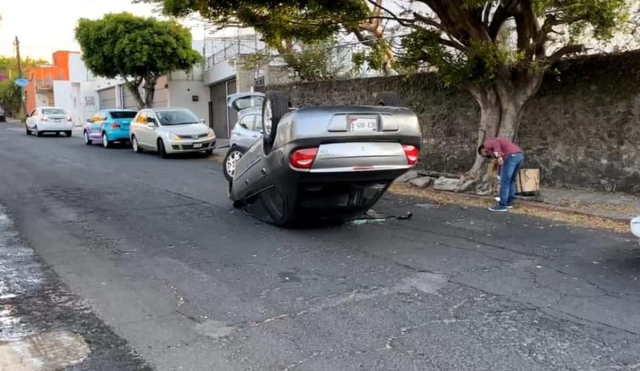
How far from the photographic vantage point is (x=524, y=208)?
955 centimetres

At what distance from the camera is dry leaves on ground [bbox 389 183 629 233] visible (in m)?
8.22

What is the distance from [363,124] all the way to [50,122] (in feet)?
86.5

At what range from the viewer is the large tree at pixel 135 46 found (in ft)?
82.5

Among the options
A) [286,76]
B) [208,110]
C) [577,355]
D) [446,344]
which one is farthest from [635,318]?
[208,110]

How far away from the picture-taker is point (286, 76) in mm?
21000

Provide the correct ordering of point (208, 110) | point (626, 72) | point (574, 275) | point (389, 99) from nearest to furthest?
point (574, 275), point (389, 99), point (626, 72), point (208, 110)

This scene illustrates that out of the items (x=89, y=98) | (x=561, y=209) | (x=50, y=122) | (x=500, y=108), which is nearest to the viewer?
(x=561, y=209)

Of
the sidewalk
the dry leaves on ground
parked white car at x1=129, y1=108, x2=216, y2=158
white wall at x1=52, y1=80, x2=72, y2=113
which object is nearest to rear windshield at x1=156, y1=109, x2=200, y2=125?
parked white car at x1=129, y1=108, x2=216, y2=158

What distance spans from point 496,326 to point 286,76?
57.4ft

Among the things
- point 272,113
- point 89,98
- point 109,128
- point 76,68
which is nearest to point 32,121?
point 109,128

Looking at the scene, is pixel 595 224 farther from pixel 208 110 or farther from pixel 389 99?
pixel 208 110

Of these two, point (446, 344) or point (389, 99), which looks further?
point (389, 99)

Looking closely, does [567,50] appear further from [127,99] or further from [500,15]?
[127,99]

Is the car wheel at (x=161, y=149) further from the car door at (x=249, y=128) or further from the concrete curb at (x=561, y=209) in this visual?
the concrete curb at (x=561, y=209)
